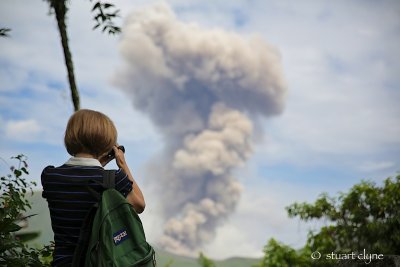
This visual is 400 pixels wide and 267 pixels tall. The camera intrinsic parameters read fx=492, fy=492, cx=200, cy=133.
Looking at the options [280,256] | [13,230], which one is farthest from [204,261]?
[13,230]

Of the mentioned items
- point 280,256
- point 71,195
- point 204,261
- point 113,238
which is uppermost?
point 204,261

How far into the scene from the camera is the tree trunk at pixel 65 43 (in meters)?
8.38

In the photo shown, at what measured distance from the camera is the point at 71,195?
2.99m

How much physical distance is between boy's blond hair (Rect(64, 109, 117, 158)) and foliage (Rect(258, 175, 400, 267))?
24.5ft

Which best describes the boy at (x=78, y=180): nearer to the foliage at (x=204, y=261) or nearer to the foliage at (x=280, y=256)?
the foliage at (x=280, y=256)

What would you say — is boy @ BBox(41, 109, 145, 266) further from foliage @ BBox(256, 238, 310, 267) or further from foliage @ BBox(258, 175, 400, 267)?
foliage @ BBox(256, 238, 310, 267)

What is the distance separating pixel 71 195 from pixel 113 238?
1.37ft

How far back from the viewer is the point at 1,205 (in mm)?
5098

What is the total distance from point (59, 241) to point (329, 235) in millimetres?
8644

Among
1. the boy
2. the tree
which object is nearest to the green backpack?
the boy

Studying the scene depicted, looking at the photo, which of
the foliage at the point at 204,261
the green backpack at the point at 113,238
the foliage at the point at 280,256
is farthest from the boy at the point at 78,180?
the foliage at the point at 204,261

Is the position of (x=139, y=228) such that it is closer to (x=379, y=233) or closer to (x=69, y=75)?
(x=69, y=75)

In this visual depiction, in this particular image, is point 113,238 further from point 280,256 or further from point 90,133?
point 280,256

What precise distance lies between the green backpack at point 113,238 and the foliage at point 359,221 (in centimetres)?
740
